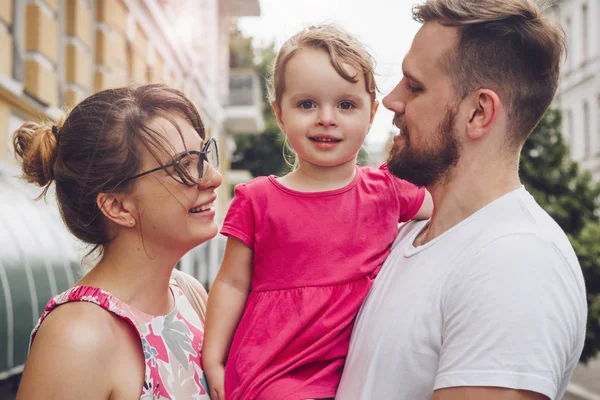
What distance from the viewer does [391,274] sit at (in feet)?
7.64

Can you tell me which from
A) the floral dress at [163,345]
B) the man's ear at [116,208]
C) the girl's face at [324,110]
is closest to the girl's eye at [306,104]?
the girl's face at [324,110]

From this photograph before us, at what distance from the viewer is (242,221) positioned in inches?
105

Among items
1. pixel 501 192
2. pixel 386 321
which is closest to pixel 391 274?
pixel 386 321

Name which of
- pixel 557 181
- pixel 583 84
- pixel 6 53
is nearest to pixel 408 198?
pixel 6 53

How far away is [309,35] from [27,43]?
5.15 metres

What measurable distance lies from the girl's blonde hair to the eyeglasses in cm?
47

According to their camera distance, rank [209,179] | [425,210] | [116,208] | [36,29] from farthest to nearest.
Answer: [36,29] → [425,210] → [209,179] → [116,208]

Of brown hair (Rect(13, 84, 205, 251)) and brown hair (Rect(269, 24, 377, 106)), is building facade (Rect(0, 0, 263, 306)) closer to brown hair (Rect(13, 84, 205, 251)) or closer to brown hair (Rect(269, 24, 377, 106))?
brown hair (Rect(13, 84, 205, 251))

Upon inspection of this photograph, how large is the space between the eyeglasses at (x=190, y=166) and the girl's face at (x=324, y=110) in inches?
14.5

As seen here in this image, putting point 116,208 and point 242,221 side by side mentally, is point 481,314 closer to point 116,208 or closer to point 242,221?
point 242,221

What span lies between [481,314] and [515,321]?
0.30 ft

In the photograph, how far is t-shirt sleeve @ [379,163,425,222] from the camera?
2.76m

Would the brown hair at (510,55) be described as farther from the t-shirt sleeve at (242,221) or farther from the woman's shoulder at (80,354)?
the woman's shoulder at (80,354)

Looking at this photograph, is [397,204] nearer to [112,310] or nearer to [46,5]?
[112,310]
